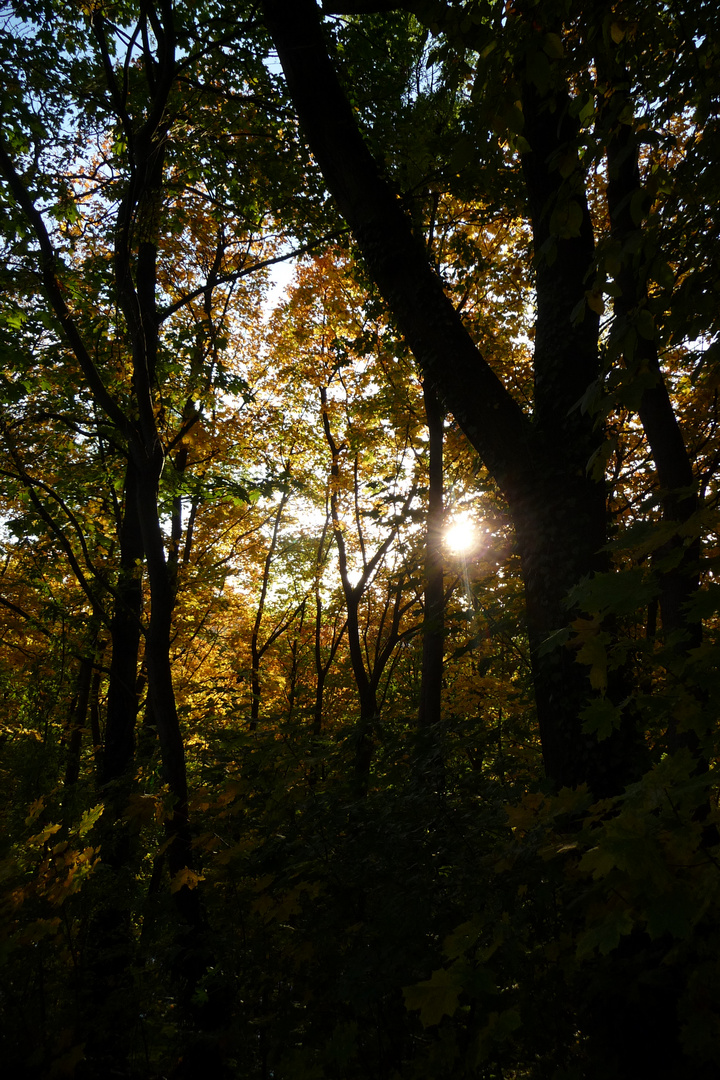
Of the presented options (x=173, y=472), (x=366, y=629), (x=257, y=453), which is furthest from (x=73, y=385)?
(x=366, y=629)

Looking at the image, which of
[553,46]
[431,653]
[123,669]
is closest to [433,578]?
[431,653]

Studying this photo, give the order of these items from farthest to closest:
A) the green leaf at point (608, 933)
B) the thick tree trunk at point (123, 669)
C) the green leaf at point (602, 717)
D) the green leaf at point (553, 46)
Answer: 1. the thick tree trunk at point (123, 669)
2. the green leaf at point (602, 717)
3. the green leaf at point (553, 46)
4. the green leaf at point (608, 933)

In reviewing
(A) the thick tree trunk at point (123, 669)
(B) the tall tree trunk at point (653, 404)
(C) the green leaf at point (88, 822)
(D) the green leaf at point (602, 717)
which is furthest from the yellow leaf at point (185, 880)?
(A) the thick tree trunk at point (123, 669)

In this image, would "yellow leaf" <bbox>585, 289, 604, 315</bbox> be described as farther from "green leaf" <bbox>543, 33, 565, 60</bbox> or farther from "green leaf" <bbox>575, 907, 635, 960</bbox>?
"green leaf" <bbox>575, 907, 635, 960</bbox>

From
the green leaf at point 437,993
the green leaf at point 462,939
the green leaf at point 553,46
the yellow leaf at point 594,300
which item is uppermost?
the green leaf at point 553,46

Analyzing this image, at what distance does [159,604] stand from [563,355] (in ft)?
11.1

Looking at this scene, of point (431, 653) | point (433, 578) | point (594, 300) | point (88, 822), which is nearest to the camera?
point (594, 300)

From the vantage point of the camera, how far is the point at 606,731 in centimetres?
208

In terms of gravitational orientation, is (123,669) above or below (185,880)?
above

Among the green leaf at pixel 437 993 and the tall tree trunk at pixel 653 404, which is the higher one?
the tall tree trunk at pixel 653 404

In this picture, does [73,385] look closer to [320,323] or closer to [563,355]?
[320,323]

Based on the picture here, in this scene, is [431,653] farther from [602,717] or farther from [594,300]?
[594,300]

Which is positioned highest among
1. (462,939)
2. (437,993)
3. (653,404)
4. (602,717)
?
(653,404)

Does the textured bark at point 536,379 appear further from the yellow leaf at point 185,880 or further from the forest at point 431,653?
the yellow leaf at point 185,880
